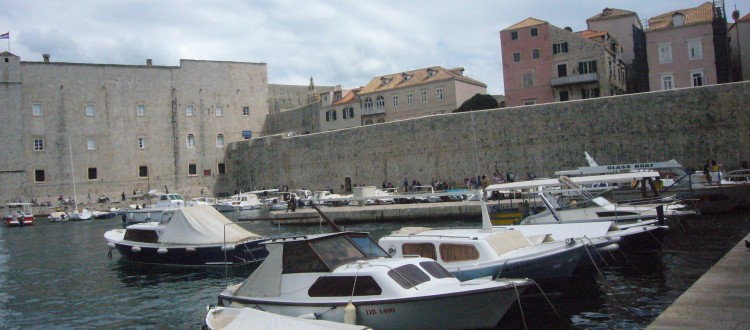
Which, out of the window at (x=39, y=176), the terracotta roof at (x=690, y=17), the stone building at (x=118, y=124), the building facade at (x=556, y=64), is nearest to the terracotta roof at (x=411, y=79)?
the building facade at (x=556, y=64)

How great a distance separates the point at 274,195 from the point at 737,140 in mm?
31272

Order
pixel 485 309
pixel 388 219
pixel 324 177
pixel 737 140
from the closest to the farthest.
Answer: pixel 485 309, pixel 388 219, pixel 737 140, pixel 324 177

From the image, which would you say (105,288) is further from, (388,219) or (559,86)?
(559,86)

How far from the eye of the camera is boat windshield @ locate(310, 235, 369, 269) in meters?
8.81

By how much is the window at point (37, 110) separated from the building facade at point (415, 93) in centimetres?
2499

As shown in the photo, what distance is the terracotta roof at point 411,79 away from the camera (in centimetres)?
4778

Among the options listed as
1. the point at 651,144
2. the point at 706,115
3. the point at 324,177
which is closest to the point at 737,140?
the point at 706,115

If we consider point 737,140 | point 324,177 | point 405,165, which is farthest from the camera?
point 324,177

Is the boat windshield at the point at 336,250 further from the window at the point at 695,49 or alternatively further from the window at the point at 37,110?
the window at the point at 37,110

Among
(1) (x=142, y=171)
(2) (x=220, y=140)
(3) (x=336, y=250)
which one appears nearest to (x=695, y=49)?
(3) (x=336, y=250)

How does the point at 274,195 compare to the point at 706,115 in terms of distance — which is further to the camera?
the point at 274,195

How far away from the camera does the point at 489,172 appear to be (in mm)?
36562

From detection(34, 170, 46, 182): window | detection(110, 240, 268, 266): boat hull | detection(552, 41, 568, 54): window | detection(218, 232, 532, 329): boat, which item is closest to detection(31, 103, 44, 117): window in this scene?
detection(34, 170, 46, 182): window

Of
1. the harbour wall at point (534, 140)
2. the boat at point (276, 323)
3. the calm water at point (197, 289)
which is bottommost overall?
the calm water at point (197, 289)
